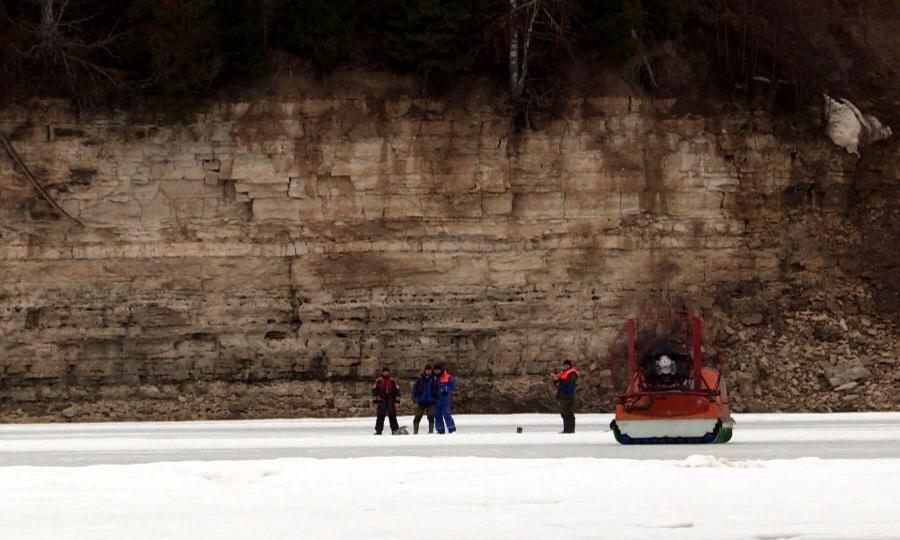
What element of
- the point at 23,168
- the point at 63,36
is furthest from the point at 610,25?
the point at 23,168

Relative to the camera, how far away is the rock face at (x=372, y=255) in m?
38.7

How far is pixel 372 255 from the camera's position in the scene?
39.4m

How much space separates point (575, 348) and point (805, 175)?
735 centimetres

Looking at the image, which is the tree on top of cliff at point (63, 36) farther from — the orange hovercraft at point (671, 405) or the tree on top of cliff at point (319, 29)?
the orange hovercraft at point (671, 405)

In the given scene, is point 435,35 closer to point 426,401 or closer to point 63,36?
point 63,36

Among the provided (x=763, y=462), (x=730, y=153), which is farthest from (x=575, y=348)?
(x=763, y=462)

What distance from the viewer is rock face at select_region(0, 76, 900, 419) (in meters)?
38.7

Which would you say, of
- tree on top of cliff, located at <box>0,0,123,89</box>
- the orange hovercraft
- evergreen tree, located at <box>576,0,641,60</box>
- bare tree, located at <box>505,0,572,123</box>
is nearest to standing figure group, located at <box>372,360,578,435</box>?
the orange hovercraft

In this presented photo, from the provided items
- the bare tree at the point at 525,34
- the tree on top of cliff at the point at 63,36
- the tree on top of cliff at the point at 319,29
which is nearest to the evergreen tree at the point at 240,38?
the tree on top of cliff at the point at 319,29

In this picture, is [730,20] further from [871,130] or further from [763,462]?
[763,462]

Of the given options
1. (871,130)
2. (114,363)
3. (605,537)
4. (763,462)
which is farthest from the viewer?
(871,130)

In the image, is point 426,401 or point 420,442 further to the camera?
point 426,401

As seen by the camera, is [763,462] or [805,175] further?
[805,175]

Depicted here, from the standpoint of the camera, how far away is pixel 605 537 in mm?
12516
